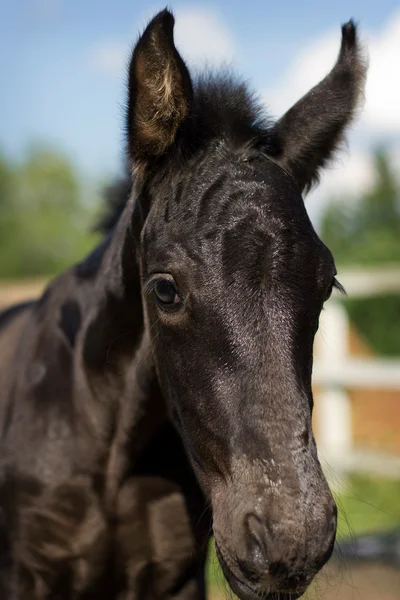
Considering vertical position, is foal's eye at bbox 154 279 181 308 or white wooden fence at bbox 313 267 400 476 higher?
foal's eye at bbox 154 279 181 308

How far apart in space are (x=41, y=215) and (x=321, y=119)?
4160 cm

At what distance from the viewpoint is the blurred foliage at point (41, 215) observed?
118 ft

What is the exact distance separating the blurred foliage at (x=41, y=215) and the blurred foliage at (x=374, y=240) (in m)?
10.7

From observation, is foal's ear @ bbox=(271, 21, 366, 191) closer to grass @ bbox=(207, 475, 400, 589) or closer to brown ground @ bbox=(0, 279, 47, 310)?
grass @ bbox=(207, 475, 400, 589)

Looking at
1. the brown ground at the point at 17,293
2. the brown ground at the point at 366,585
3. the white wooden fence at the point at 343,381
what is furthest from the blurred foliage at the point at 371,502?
the brown ground at the point at 17,293

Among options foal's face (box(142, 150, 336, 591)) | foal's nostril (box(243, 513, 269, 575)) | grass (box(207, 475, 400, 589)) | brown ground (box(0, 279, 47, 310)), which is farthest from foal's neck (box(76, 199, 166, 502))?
brown ground (box(0, 279, 47, 310))

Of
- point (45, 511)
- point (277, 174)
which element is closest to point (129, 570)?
point (45, 511)

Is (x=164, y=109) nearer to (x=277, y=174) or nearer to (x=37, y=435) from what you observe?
(x=277, y=174)

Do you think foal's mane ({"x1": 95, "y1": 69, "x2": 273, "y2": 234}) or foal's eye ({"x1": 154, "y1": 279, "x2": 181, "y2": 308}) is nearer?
foal's eye ({"x1": 154, "y1": 279, "x2": 181, "y2": 308})

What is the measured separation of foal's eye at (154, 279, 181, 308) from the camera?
2496 millimetres

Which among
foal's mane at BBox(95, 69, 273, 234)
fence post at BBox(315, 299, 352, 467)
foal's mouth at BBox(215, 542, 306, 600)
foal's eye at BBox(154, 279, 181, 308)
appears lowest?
fence post at BBox(315, 299, 352, 467)

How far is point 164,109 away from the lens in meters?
2.71

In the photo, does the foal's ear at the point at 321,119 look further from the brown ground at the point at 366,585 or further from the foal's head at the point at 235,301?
the brown ground at the point at 366,585

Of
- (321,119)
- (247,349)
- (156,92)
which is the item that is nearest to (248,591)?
(247,349)
